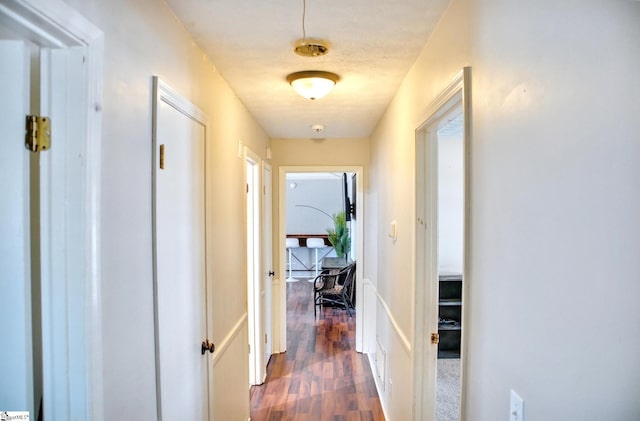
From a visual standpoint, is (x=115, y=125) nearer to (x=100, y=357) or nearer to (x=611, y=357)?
(x=100, y=357)

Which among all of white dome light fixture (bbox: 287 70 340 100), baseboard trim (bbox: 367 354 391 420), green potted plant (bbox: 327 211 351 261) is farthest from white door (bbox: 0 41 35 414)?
green potted plant (bbox: 327 211 351 261)

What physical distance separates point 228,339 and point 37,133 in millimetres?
1699

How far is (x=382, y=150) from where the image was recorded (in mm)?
3105

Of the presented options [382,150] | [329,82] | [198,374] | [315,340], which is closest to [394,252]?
[382,150]

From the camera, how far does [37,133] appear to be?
83 centimetres

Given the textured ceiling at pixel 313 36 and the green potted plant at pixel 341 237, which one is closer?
the textured ceiling at pixel 313 36

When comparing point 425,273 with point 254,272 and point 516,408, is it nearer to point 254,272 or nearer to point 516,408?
point 516,408

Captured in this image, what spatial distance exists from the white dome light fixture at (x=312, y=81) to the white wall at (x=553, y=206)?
2.79 ft

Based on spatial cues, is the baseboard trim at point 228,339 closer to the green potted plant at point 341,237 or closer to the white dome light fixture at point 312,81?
the white dome light fixture at point 312,81

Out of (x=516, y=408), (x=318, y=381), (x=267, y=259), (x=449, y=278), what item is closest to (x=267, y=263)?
(x=267, y=259)

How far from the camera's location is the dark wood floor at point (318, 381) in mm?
2963

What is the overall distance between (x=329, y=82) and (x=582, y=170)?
163 centimetres

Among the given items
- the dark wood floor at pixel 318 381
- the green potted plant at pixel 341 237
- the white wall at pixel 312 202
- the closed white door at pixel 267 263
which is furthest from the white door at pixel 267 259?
the white wall at pixel 312 202

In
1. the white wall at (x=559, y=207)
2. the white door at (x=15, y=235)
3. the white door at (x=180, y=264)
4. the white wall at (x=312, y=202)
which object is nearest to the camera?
the white wall at (x=559, y=207)
